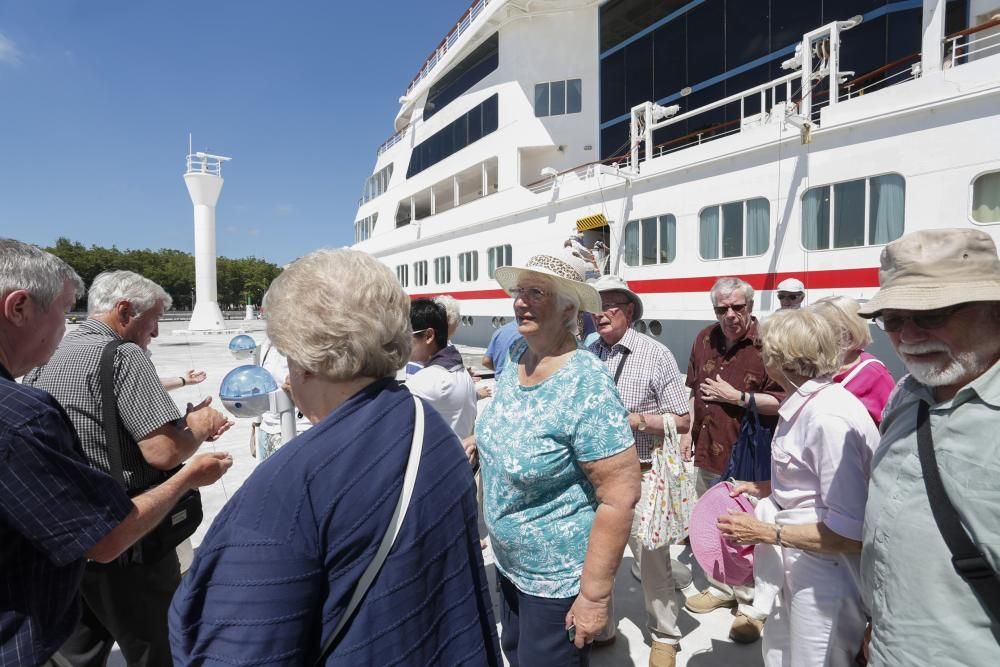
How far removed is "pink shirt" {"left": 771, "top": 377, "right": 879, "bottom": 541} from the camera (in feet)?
6.10

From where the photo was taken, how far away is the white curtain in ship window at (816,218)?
9246mm

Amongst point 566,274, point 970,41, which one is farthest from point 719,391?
point 970,41

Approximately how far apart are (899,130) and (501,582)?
31.7ft

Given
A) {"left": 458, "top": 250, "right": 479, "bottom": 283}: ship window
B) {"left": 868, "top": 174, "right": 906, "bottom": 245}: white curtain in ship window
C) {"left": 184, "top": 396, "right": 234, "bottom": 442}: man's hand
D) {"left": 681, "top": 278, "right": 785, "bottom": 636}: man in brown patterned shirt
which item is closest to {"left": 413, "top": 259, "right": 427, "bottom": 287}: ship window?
{"left": 458, "top": 250, "right": 479, "bottom": 283}: ship window

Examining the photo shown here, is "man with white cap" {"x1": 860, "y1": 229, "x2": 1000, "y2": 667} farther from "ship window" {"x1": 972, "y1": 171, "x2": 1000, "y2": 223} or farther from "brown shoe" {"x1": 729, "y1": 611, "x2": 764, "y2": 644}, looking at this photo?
"ship window" {"x1": 972, "y1": 171, "x2": 1000, "y2": 223}

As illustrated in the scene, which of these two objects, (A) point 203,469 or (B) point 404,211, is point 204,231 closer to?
(B) point 404,211

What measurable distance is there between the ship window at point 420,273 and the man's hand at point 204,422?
2045cm

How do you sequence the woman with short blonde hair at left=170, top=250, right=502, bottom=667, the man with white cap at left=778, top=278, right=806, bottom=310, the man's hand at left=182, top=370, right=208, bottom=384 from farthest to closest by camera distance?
the man with white cap at left=778, top=278, right=806, bottom=310 < the man's hand at left=182, top=370, right=208, bottom=384 < the woman with short blonde hair at left=170, top=250, right=502, bottom=667

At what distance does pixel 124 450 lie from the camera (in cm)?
217

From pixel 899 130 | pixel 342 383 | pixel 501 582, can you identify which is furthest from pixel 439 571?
pixel 899 130

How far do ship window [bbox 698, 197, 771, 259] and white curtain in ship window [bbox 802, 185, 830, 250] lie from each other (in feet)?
2.18

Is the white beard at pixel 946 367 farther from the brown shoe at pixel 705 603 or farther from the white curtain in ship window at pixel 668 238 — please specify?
the white curtain in ship window at pixel 668 238

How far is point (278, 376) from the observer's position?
384 cm

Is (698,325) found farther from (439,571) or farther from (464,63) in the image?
(464,63)
